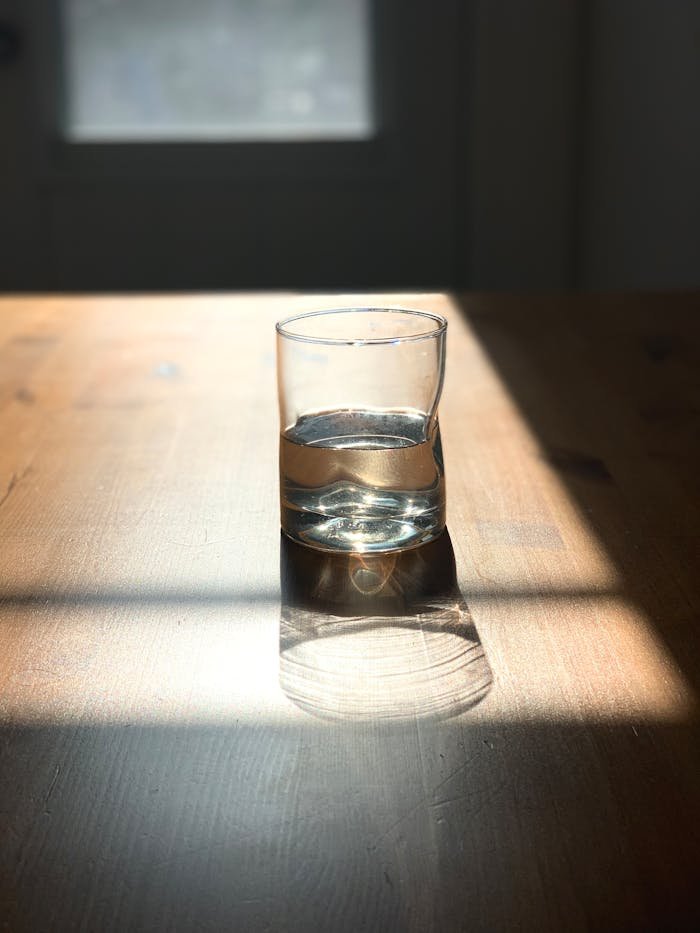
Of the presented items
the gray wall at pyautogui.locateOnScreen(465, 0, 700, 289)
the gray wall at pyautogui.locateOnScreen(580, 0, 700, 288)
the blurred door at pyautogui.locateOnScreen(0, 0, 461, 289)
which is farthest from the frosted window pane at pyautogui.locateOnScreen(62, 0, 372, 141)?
the gray wall at pyautogui.locateOnScreen(580, 0, 700, 288)

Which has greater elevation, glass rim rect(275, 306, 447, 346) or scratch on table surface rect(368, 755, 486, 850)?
glass rim rect(275, 306, 447, 346)

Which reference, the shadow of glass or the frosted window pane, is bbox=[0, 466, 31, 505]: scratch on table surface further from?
the frosted window pane

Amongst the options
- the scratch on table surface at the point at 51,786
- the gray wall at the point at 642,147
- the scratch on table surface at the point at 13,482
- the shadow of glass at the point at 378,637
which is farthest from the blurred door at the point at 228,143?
the scratch on table surface at the point at 51,786

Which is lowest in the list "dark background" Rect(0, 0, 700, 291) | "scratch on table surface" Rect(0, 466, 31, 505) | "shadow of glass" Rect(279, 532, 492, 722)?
"dark background" Rect(0, 0, 700, 291)

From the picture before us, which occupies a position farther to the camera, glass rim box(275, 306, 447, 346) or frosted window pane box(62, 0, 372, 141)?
frosted window pane box(62, 0, 372, 141)

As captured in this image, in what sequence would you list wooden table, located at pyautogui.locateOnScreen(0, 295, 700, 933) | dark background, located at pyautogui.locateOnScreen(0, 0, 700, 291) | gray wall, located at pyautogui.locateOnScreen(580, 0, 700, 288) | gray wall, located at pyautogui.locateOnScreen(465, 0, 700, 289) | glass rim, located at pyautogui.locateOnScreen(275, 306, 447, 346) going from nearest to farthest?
wooden table, located at pyautogui.locateOnScreen(0, 295, 700, 933)
glass rim, located at pyautogui.locateOnScreen(275, 306, 447, 346)
gray wall, located at pyautogui.locateOnScreen(580, 0, 700, 288)
gray wall, located at pyautogui.locateOnScreen(465, 0, 700, 289)
dark background, located at pyautogui.locateOnScreen(0, 0, 700, 291)

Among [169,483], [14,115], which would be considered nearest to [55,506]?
[169,483]

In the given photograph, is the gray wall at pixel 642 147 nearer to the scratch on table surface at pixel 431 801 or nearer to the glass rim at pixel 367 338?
the glass rim at pixel 367 338

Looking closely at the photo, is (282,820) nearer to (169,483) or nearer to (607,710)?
(607,710)
